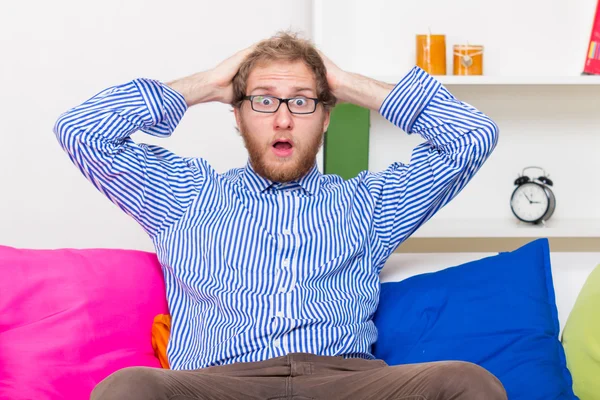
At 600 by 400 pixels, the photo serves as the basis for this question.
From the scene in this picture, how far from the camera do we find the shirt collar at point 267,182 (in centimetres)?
193

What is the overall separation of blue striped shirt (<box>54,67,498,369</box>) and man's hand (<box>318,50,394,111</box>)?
3 centimetres

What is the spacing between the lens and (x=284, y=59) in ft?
6.33

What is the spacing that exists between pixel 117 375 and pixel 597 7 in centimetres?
216

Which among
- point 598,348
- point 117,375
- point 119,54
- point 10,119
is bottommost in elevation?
point 598,348

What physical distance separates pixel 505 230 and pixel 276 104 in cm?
112

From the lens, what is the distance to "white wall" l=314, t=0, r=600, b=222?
9.23ft

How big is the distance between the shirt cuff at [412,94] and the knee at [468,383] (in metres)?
0.77

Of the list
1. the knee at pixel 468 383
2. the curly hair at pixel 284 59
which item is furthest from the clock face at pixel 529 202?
the knee at pixel 468 383

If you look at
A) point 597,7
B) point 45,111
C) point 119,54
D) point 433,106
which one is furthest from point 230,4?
point 597,7

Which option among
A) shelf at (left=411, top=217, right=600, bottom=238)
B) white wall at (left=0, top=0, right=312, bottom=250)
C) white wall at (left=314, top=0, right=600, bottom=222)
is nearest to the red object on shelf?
white wall at (left=314, top=0, right=600, bottom=222)

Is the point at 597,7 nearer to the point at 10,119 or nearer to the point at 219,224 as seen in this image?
the point at 219,224

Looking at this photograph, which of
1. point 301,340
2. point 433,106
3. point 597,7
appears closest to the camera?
point 301,340

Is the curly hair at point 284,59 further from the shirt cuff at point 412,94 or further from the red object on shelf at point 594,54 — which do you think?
the red object on shelf at point 594,54

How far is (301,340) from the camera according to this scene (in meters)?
1.71
